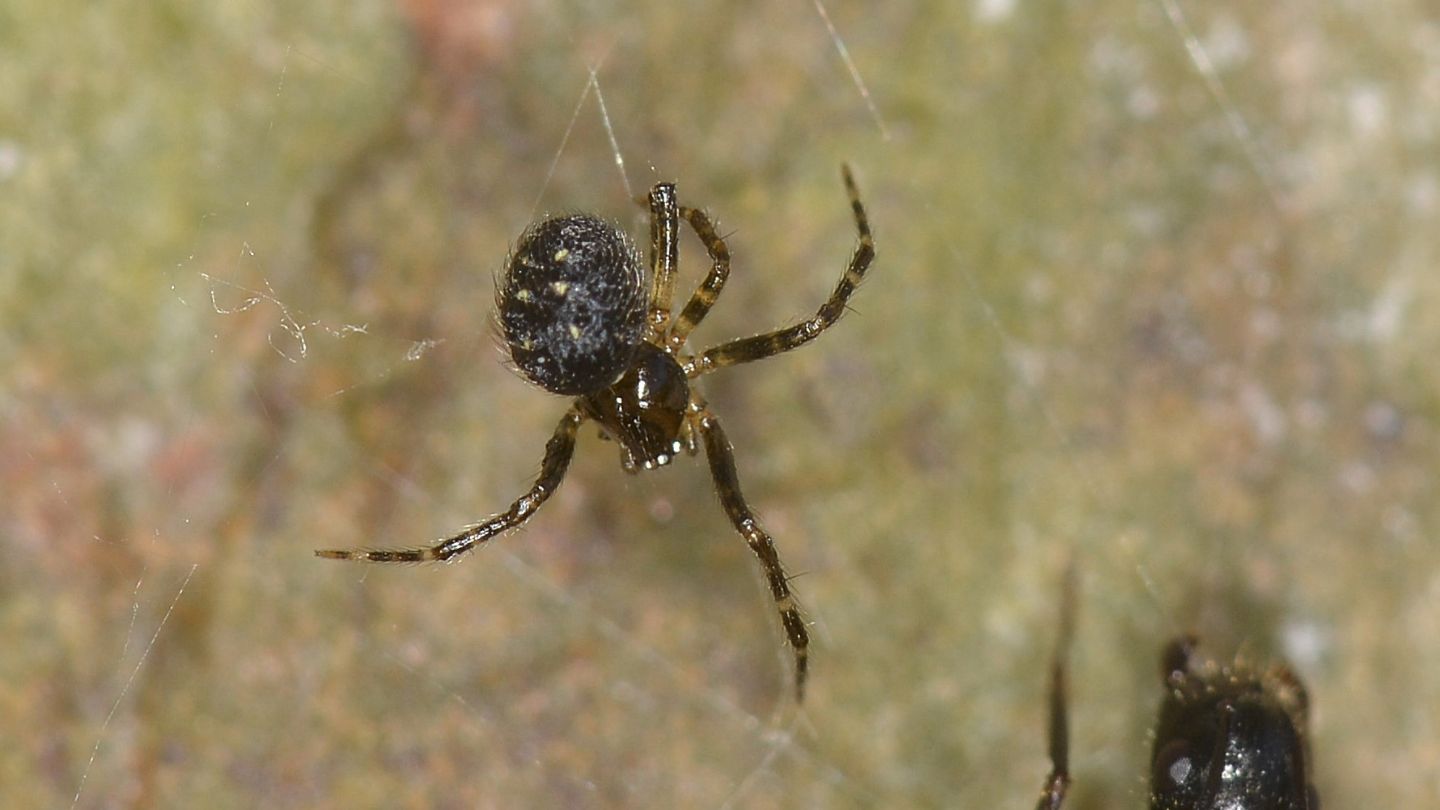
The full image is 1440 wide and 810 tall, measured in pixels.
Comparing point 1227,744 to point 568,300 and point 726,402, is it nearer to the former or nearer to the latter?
point 726,402

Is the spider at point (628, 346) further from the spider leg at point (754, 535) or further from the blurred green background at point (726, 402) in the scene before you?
the blurred green background at point (726, 402)

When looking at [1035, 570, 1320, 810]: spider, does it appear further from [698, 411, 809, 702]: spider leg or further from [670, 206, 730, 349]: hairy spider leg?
[670, 206, 730, 349]: hairy spider leg

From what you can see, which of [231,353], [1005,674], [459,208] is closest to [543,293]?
[459,208]

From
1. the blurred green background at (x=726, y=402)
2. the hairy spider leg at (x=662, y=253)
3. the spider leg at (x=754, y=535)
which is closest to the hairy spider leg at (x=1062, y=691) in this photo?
the blurred green background at (x=726, y=402)

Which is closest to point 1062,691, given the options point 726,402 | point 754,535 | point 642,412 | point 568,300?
point 754,535

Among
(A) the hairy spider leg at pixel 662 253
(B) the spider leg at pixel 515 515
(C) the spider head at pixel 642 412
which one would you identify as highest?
(A) the hairy spider leg at pixel 662 253

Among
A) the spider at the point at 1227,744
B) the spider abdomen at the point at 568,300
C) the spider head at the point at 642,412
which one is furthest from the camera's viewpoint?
the spider head at the point at 642,412

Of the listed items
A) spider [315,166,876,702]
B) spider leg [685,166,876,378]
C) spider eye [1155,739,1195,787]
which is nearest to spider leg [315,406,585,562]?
spider [315,166,876,702]

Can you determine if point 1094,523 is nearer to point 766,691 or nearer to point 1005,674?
point 1005,674
